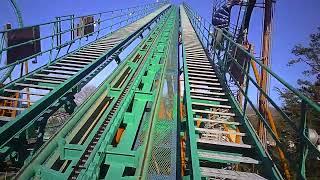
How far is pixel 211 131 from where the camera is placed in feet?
19.9

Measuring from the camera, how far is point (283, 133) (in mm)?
21000

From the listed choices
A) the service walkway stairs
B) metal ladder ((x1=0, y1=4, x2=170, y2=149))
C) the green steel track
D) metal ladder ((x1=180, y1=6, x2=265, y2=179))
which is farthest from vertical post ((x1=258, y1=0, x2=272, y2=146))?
metal ladder ((x1=0, y1=4, x2=170, y2=149))

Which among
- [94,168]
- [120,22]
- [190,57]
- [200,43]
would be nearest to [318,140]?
[94,168]

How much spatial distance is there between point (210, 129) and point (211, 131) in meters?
0.20

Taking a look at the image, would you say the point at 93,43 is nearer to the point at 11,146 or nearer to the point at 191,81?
the point at 191,81

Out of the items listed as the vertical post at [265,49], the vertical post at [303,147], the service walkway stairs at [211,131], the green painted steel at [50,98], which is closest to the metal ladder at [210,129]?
the service walkway stairs at [211,131]

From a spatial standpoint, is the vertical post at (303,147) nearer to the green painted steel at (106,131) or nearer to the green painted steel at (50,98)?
the green painted steel at (106,131)

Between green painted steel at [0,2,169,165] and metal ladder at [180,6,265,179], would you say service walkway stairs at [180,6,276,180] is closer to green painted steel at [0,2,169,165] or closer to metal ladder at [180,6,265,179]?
metal ladder at [180,6,265,179]

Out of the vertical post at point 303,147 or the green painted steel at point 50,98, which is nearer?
the vertical post at point 303,147

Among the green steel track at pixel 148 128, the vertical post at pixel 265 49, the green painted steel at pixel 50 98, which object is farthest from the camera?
the vertical post at pixel 265 49

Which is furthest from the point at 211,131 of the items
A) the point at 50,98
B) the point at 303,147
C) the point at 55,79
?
the point at 55,79

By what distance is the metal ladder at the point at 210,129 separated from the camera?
5.09m

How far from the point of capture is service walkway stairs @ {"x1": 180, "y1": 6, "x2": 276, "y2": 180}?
5.09m

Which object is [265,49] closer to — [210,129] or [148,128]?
[210,129]
